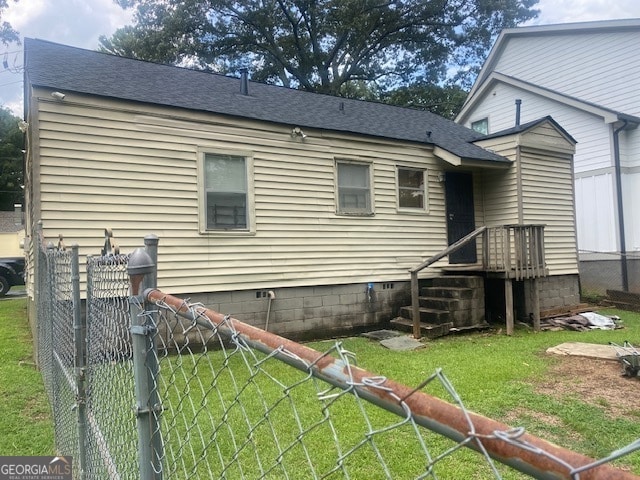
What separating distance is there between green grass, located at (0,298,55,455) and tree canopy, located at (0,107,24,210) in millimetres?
35531

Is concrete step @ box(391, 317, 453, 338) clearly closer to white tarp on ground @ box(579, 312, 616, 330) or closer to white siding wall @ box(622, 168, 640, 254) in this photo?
white tarp on ground @ box(579, 312, 616, 330)

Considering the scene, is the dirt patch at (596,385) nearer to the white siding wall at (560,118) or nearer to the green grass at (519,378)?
the green grass at (519,378)

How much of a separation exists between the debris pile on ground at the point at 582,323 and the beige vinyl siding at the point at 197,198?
2.72m

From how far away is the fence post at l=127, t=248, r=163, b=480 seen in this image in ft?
4.98

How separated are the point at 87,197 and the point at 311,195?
3.53 metres

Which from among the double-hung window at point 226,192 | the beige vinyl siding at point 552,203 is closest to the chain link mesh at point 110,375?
the double-hung window at point 226,192

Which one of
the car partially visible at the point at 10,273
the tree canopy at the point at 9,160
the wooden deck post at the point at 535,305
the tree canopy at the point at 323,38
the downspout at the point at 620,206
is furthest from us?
the tree canopy at the point at 9,160

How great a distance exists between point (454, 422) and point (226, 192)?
7026 millimetres

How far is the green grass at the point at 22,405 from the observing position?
3.64 m

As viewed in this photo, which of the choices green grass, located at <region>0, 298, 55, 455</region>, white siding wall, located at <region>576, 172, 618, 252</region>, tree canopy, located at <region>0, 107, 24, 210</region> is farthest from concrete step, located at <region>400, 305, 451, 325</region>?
tree canopy, located at <region>0, 107, 24, 210</region>

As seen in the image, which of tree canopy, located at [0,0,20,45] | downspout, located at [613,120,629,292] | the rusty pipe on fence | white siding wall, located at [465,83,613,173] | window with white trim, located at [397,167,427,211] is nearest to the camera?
the rusty pipe on fence

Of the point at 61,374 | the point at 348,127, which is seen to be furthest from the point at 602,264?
the point at 61,374

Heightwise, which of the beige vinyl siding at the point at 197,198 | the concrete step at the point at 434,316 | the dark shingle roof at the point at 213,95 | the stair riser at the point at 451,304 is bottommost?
the concrete step at the point at 434,316

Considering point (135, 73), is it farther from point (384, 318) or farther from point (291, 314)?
point (384, 318)
